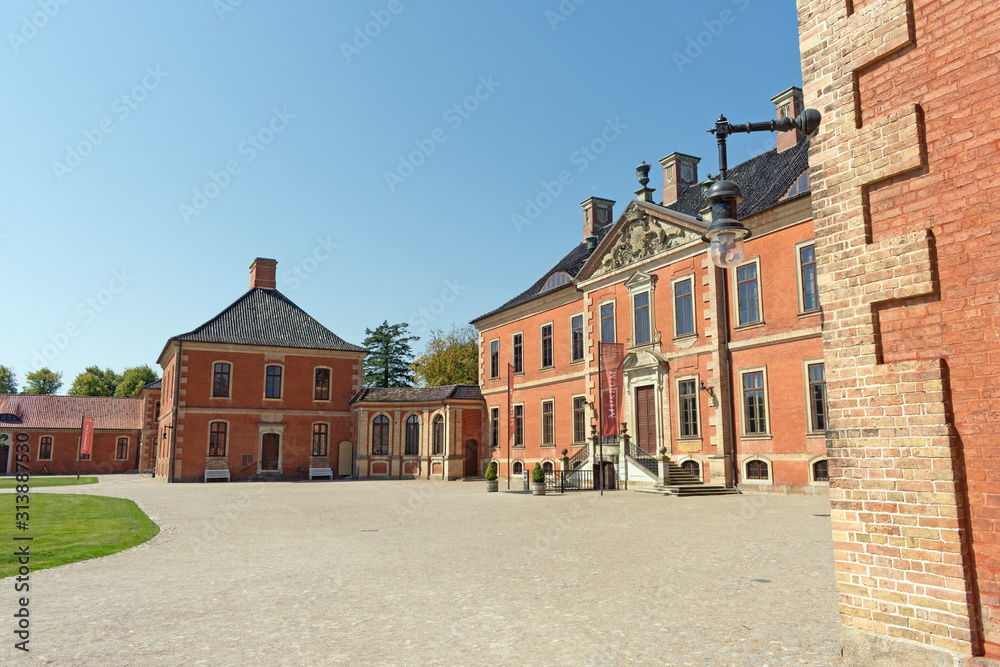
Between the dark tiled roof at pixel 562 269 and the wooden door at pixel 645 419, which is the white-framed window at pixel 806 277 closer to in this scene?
the wooden door at pixel 645 419

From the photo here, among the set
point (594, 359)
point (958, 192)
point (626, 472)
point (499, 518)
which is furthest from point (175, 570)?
point (594, 359)

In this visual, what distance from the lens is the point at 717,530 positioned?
41.4ft

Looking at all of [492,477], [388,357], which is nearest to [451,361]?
[388,357]

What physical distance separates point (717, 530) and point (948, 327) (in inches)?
347

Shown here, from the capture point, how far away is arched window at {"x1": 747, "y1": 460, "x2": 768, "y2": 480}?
2095cm

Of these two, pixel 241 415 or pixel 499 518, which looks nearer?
pixel 499 518

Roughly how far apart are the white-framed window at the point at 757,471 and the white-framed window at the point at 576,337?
32.8 feet

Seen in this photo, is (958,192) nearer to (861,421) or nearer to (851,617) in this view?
(861,421)

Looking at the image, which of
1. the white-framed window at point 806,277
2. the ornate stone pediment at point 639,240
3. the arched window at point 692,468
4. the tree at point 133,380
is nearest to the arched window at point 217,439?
the ornate stone pediment at point 639,240

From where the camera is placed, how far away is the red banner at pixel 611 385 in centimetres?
2583

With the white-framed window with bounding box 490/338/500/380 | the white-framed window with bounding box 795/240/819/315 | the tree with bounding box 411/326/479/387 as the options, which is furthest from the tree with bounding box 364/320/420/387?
the white-framed window with bounding box 795/240/819/315

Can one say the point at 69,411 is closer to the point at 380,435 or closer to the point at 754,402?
the point at 380,435

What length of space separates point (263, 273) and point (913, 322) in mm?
44114

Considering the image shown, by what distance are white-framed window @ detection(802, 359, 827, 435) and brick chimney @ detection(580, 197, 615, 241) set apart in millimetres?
17578
